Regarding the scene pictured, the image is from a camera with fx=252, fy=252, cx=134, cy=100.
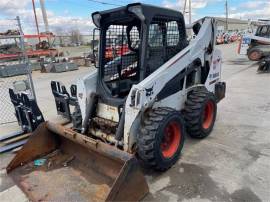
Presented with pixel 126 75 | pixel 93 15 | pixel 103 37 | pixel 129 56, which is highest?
pixel 93 15

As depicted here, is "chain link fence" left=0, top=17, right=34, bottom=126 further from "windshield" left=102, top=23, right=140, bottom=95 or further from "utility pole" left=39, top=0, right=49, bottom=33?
"utility pole" left=39, top=0, right=49, bottom=33

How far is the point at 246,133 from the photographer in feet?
15.5

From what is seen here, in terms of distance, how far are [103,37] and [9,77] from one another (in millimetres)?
12170

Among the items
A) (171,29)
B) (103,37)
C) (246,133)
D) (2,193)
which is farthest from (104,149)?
(246,133)

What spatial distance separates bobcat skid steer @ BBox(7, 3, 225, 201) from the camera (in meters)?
3.08

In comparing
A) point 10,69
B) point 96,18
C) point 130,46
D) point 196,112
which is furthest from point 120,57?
point 10,69

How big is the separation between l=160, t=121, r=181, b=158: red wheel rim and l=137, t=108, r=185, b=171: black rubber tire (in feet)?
0.43

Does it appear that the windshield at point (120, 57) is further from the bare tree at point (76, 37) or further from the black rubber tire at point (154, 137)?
the bare tree at point (76, 37)

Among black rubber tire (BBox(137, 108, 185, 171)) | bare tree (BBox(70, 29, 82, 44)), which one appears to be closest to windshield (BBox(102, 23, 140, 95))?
black rubber tire (BBox(137, 108, 185, 171))

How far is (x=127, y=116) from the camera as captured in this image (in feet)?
10.6

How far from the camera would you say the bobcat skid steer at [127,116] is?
3.08 metres

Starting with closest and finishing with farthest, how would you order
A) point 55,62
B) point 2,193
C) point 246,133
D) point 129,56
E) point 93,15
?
point 2,193 → point 93,15 → point 129,56 → point 246,133 → point 55,62

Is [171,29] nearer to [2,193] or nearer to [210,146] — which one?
[210,146]

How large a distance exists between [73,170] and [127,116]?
108cm
